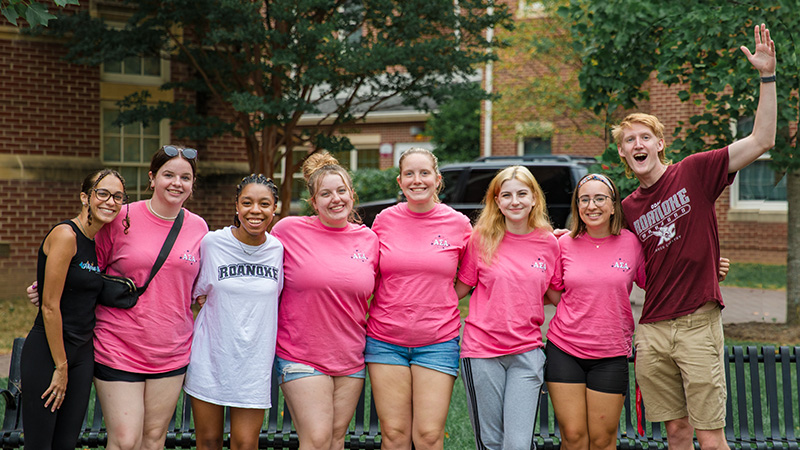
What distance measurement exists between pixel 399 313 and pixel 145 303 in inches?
49.5

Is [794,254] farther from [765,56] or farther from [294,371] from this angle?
[294,371]

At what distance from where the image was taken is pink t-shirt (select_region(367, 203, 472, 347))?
3.86 m

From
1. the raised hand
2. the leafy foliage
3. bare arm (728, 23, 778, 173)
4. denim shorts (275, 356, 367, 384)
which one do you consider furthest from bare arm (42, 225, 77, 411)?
the leafy foliage

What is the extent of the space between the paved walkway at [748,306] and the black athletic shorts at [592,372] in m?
5.25

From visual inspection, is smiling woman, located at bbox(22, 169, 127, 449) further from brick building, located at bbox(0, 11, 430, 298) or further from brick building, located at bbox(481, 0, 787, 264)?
brick building, located at bbox(481, 0, 787, 264)

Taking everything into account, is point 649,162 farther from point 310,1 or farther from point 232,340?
point 310,1

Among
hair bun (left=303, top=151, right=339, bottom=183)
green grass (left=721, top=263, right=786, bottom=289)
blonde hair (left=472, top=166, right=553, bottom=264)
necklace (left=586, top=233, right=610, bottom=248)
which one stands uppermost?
hair bun (left=303, top=151, right=339, bottom=183)

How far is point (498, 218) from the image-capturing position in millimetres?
4102

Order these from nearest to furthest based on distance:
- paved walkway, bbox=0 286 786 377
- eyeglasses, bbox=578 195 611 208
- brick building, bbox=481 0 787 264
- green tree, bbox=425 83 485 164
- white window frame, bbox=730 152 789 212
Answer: eyeglasses, bbox=578 195 611 208
paved walkway, bbox=0 286 786 377
brick building, bbox=481 0 787 264
white window frame, bbox=730 152 789 212
green tree, bbox=425 83 485 164

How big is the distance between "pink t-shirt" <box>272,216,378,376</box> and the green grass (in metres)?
11.6

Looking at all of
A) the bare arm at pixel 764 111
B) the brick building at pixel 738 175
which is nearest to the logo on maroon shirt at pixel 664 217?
the bare arm at pixel 764 111

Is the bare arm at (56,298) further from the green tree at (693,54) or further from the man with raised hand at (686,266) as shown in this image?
the green tree at (693,54)

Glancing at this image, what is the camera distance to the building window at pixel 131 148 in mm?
12703

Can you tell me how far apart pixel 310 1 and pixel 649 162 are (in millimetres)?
6180
